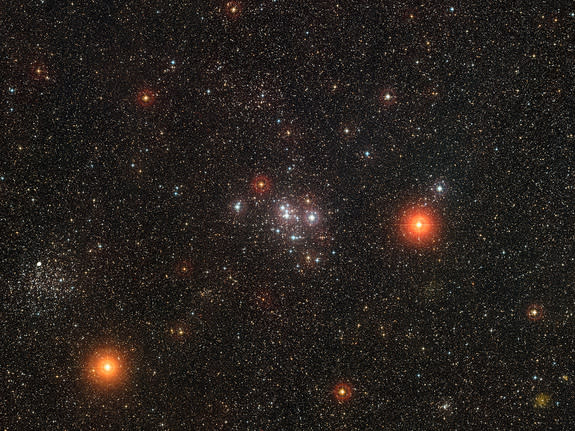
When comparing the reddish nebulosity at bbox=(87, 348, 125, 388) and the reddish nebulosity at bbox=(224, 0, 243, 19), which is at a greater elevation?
the reddish nebulosity at bbox=(224, 0, 243, 19)

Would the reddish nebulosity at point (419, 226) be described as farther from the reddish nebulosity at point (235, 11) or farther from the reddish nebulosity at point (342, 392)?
the reddish nebulosity at point (235, 11)

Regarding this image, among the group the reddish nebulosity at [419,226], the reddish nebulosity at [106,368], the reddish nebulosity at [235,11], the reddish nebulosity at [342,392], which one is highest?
the reddish nebulosity at [235,11]

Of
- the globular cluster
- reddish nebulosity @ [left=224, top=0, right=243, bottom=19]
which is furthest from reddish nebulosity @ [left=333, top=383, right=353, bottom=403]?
reddish nebulosity @ [left=224, top=0, right=243, bottom=19]

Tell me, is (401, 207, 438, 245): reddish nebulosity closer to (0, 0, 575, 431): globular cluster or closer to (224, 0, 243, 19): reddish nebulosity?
(0, 0, 575, 431): globular cluster

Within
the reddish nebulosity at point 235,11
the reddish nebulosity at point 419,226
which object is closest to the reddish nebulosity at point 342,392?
the reddish nebulosity at point 419,226

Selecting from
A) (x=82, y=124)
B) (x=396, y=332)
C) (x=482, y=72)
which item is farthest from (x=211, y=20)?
(x=396, y=332)

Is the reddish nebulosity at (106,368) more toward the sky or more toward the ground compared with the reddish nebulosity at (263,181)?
more toward the ground

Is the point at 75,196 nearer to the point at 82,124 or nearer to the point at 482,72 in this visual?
the point at 82,124
